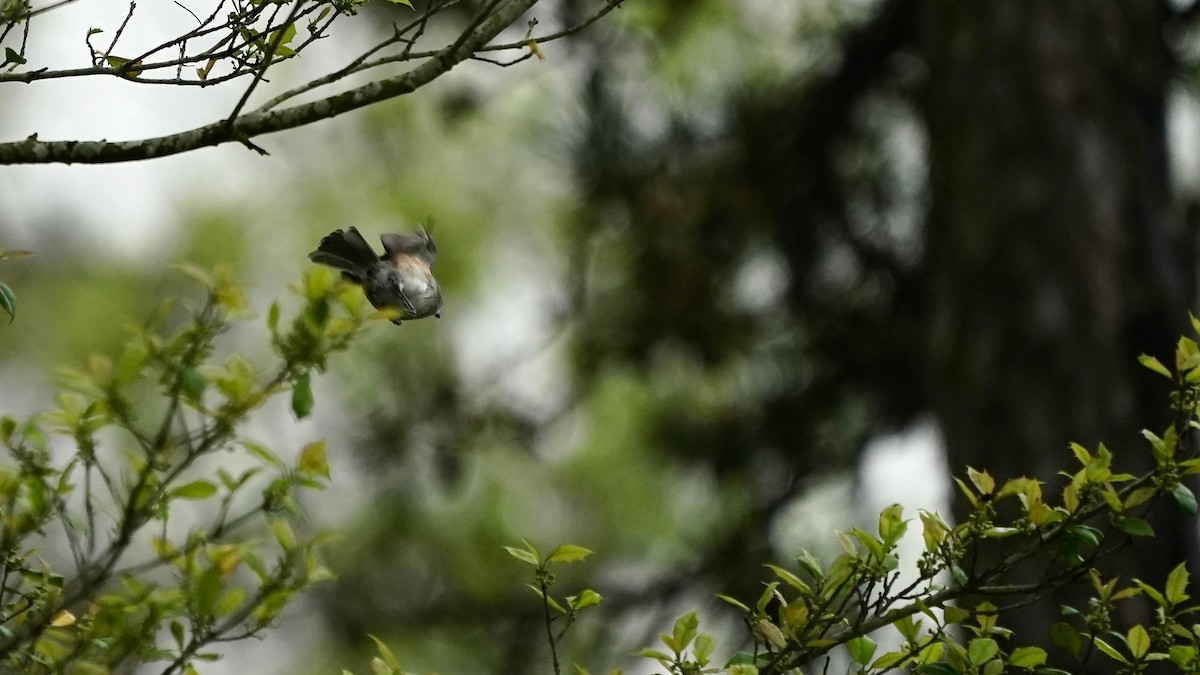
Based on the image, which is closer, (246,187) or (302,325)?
(302,325)

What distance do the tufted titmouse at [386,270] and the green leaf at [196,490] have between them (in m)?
0.33

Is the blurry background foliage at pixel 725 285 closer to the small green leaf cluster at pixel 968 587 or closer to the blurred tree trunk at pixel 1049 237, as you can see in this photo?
the blurred tree trunk at pixel 1049 237

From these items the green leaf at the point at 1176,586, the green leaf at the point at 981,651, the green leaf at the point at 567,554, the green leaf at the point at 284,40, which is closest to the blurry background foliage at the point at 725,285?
the green leaf at the point at 284,40

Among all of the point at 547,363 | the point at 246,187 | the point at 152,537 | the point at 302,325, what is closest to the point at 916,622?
the point at 302,325

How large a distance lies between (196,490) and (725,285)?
445 cm

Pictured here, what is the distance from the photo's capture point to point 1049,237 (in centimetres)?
408

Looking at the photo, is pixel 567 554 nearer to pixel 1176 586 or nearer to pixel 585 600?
pixel 585 600

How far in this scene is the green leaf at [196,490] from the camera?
62.0 inches

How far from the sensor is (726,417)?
6.09 meters

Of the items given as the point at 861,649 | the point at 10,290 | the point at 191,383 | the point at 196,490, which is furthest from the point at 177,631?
the point at 861,649

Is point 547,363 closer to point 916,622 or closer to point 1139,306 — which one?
point 1139,306

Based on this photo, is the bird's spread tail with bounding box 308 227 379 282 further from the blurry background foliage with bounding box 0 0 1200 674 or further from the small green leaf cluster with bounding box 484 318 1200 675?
the small green leaf cluster with bounding box 484 318 1200 675

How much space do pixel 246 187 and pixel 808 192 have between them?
707 cm

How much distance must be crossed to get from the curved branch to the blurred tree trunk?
8.75 ft
